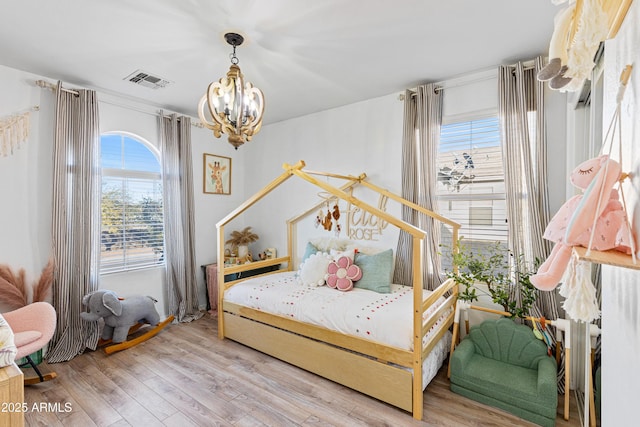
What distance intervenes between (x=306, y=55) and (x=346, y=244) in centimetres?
200

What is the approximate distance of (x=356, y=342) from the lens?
7.13 feet

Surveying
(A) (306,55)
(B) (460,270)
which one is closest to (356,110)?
(A) (306,55)

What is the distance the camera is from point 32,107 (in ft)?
8.96

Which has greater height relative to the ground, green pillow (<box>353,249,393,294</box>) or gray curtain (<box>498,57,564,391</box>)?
gray curtain (<box>498,57,564,391</box>)

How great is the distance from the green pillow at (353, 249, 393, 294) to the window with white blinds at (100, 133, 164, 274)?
97.6 inches

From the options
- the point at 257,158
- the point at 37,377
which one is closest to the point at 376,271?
the point at 257,158

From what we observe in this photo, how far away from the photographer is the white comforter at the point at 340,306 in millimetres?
2074

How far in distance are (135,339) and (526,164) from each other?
3956 millimetres

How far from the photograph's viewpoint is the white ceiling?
A: 184 centimetres

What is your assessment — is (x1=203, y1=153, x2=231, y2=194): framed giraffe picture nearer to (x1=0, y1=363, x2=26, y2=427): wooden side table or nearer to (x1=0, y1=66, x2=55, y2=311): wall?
(x1=0, y1=66, x2=55, y2=311): wall

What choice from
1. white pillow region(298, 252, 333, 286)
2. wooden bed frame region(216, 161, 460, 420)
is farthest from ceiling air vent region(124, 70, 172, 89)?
white pillow region(298, 252, 333, 286)

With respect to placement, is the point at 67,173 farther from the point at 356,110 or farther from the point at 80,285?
the point at 356,110

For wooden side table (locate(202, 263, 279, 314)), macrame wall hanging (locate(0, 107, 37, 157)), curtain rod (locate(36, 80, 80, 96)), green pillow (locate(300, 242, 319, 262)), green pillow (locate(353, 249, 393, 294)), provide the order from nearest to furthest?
1. macrame wall hanging (locate(0, 107, 37, 157))
2. curtain rod (locate(36, 80, 80, 96))
3. green pillow (locate(353, 249, 393, 294))
4. green pillow (locate(300, 242, 319, 262))
5. wooden side table (locate(202, 263, 279, 314))

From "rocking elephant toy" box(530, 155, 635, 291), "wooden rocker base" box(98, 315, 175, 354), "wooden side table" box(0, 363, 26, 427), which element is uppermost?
"rocking elephant toy" box(530, 155, 635, 291)
